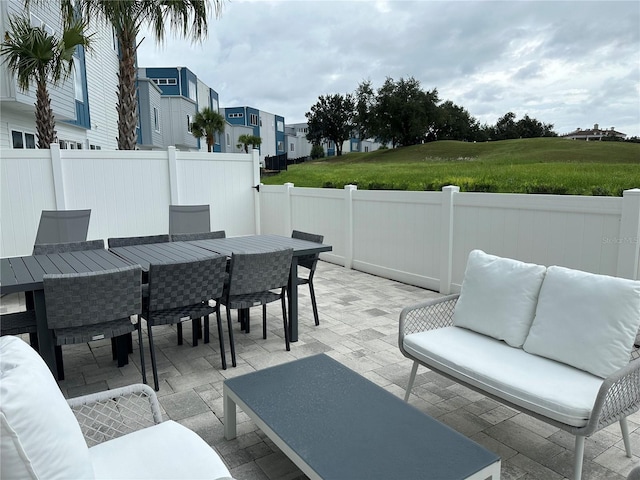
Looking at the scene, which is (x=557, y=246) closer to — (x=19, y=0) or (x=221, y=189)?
(x=221, y=189)

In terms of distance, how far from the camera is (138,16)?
8.04m

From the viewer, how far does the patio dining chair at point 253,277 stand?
3520 mm

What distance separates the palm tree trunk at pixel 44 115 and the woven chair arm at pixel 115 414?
7.34 metres

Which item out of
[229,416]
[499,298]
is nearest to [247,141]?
[499,298]

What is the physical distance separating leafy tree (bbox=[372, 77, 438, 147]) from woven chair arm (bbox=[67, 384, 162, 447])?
2256cm

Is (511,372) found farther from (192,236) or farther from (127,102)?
(127,102)

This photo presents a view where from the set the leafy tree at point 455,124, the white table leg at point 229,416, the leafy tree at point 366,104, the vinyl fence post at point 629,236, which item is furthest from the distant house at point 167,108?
the vinyl fence post at point 629,236

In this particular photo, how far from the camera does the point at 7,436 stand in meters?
1.12

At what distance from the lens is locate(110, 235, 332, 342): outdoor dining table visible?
3.84 metres

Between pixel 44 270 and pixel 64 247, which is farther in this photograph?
pixel 64 247

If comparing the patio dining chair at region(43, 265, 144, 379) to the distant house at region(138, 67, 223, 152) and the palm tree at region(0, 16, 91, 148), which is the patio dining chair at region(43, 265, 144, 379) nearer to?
the palm tree at region(0, 16, 91, 148)

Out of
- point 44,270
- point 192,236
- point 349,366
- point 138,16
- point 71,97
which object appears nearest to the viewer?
point 44,270

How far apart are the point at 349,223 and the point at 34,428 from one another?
610cm

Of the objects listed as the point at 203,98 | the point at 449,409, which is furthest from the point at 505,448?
the point at 203,98
